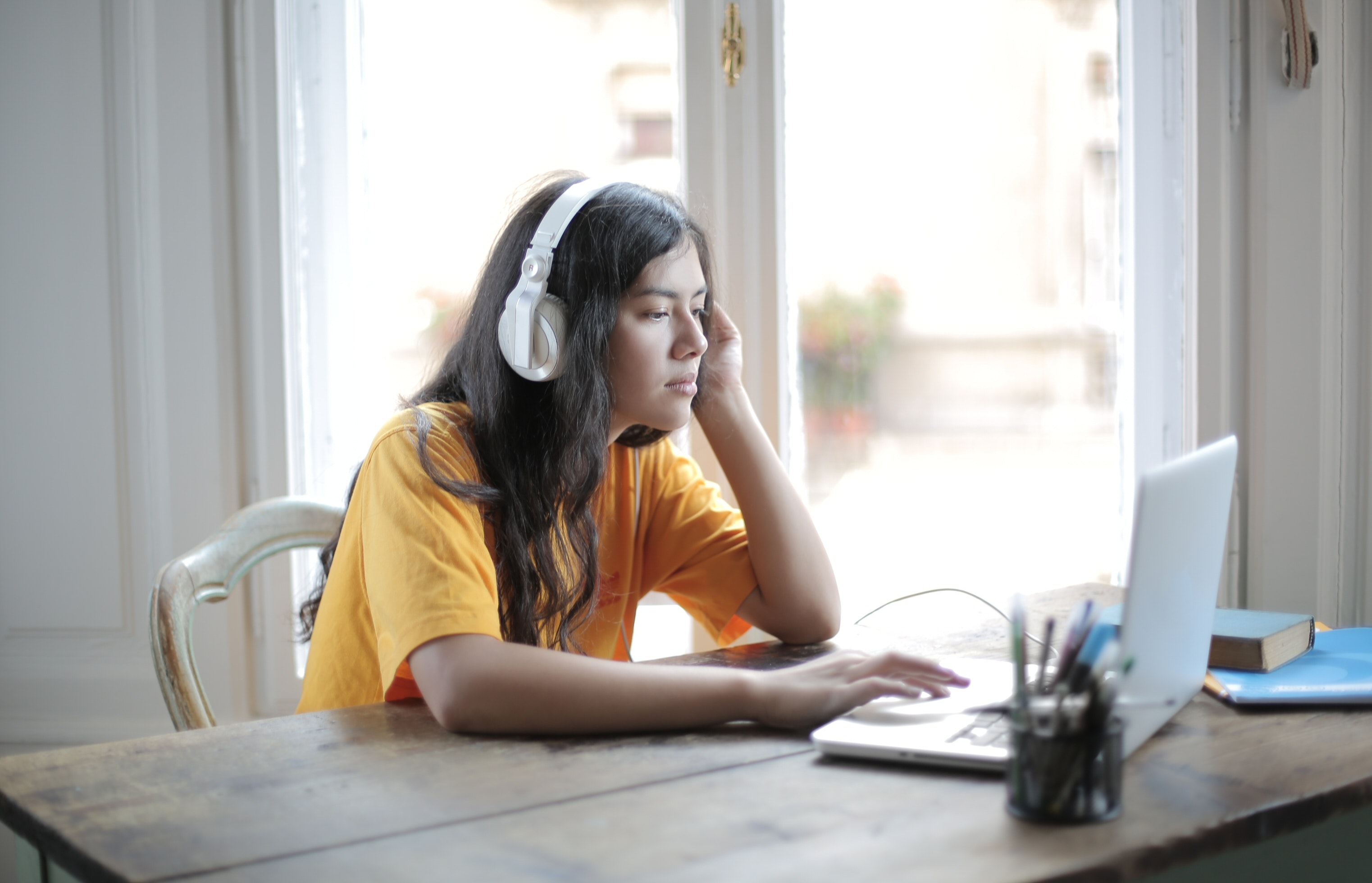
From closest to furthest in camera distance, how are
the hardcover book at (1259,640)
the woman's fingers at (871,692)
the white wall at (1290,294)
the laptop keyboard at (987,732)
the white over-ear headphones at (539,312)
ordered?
the laptop keyboard at (987,732), the woman's fingers at (871,692), the hardcover book at (1259,640), the white over-ear headphones at (539,312), the white wall at (1290,294)

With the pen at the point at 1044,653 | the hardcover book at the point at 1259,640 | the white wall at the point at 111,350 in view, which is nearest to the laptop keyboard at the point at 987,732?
the pen at the point at 1044,653

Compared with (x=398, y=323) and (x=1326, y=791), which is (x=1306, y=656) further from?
(x=398, y=323)

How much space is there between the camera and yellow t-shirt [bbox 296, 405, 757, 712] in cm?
102

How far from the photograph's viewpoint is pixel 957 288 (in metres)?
2.19

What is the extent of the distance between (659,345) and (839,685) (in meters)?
0.49

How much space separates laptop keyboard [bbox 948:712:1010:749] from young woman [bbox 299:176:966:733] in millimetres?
69

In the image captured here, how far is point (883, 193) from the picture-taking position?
7.09 feet

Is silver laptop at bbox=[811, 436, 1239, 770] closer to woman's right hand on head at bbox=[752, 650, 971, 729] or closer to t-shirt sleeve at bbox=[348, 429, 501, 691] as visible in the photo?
woman's right hand on head at bbox=[752, 650, 971, 729]

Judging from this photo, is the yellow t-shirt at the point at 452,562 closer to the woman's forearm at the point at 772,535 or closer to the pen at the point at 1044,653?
the woman's forearm at the point at 772,535

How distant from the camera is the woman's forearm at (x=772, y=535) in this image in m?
1.35

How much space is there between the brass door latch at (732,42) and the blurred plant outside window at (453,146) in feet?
0.34

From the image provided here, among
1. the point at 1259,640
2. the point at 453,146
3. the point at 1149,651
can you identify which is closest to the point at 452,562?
the point at 1149,651

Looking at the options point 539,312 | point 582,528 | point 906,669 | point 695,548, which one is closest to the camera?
point 906,669

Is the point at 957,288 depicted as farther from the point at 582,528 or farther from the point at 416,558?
the point at 416,558
